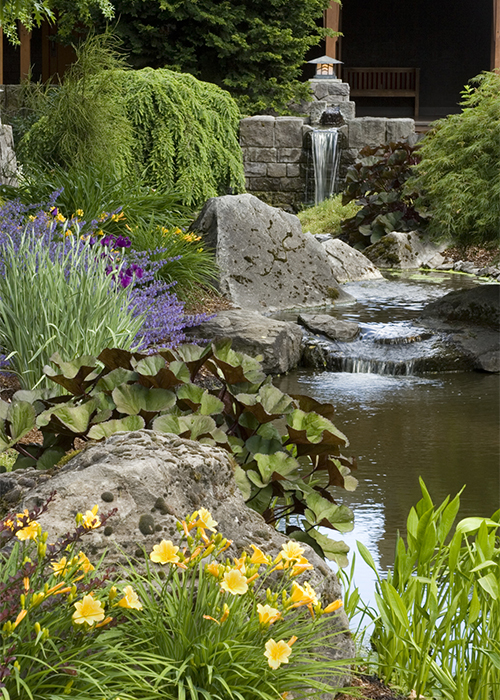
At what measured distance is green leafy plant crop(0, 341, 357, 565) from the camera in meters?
2.29

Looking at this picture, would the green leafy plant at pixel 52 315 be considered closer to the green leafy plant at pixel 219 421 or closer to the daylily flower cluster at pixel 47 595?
the green leafy plant at pixel 219 421

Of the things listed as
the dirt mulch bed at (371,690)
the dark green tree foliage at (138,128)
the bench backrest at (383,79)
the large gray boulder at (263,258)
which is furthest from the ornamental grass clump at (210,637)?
the bench backrest at (383,79)

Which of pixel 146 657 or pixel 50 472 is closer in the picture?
pixel 146 657

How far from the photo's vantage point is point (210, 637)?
141 centimetres

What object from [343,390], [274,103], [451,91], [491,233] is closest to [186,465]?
[343,390]

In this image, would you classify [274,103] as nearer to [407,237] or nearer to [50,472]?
[407,237]

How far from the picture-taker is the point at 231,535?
186 cm

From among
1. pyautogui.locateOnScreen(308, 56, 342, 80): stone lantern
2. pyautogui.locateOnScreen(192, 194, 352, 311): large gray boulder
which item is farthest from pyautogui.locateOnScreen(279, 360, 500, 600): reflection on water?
pyautogui.locateOnScreen(308, 56, 342, 80): stone lantern

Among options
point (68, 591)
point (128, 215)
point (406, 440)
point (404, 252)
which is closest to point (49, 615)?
point (68, 591)

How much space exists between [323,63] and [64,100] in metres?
8.72

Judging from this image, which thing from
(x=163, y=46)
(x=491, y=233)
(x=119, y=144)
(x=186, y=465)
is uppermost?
(x=163, y=46)

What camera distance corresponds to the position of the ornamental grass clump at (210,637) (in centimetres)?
135

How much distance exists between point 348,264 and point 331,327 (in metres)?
3.38

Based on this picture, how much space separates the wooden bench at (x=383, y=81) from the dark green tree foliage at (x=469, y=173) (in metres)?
12.5
